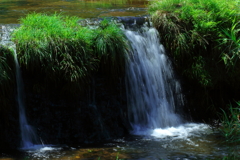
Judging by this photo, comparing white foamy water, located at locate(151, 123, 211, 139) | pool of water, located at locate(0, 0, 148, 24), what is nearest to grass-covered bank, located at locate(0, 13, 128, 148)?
white foamy water, located at locate(151, 123, 211, 139)

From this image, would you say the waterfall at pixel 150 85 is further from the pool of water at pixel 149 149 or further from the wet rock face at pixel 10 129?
the wet rock face at pixel 10 129

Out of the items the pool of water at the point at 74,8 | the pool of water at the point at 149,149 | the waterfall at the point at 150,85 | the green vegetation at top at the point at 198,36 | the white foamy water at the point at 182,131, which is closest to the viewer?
the pool of water at the point at 149,149

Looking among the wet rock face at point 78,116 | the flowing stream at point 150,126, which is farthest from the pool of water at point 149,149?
the wet rock face at point 78,116

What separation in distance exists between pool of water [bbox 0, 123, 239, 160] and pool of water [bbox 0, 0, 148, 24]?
3.89m

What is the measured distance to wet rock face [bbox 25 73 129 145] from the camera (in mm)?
6242

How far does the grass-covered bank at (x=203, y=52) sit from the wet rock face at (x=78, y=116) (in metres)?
1.64

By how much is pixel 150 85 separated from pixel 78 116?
167 cm

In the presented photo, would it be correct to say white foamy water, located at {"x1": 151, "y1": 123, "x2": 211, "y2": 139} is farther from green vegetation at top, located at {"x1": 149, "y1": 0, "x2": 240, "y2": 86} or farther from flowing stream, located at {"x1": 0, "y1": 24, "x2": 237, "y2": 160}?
green vegetation at top, located at {"x1": 149, "y1": 0, "x2": 240, "y2": 86}

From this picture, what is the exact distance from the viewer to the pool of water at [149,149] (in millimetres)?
5523

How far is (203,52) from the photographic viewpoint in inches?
304

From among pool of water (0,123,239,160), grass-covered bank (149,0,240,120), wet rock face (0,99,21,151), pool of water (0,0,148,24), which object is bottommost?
pool of water (0,123,239,160)

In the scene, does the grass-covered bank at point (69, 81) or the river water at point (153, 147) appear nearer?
the river water at point (153, 147)

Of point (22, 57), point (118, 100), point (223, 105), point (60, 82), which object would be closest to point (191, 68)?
point (223, 105)

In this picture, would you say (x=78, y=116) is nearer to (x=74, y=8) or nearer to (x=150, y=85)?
(x=150, y=85)
